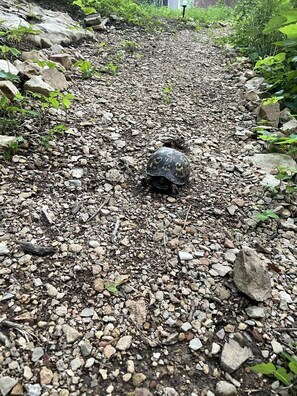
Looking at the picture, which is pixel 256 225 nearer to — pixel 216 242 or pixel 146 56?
pixel 216 242

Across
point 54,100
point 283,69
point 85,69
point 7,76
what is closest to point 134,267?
point 54,100

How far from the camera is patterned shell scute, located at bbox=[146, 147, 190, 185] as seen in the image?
245 cm

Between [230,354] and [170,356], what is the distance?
0.29 metres

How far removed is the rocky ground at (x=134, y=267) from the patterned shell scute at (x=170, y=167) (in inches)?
5.6

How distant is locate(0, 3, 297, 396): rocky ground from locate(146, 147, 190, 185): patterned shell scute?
0.47ft

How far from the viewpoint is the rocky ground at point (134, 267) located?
1.42 meters

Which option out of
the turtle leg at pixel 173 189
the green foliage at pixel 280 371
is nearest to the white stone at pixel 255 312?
the green foliage at pixel 280 371

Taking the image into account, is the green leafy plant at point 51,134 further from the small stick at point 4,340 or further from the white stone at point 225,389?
the white stone at point 225,389

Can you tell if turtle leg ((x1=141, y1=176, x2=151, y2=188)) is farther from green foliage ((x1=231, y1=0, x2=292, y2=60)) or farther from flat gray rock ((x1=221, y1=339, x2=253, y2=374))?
green foliage ((x1=231, y1=0, x2=292, y2=60))

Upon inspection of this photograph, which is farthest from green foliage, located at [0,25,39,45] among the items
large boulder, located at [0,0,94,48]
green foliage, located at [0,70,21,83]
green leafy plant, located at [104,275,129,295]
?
green leafy plant, located at [104,275,129,295]

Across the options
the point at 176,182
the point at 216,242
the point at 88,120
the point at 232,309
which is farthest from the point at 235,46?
the point at 232,309

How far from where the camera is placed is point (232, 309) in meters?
1.71

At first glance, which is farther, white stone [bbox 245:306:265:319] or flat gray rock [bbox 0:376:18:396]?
white stone [bbox 245:306:265:319]

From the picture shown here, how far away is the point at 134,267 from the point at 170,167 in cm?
91
